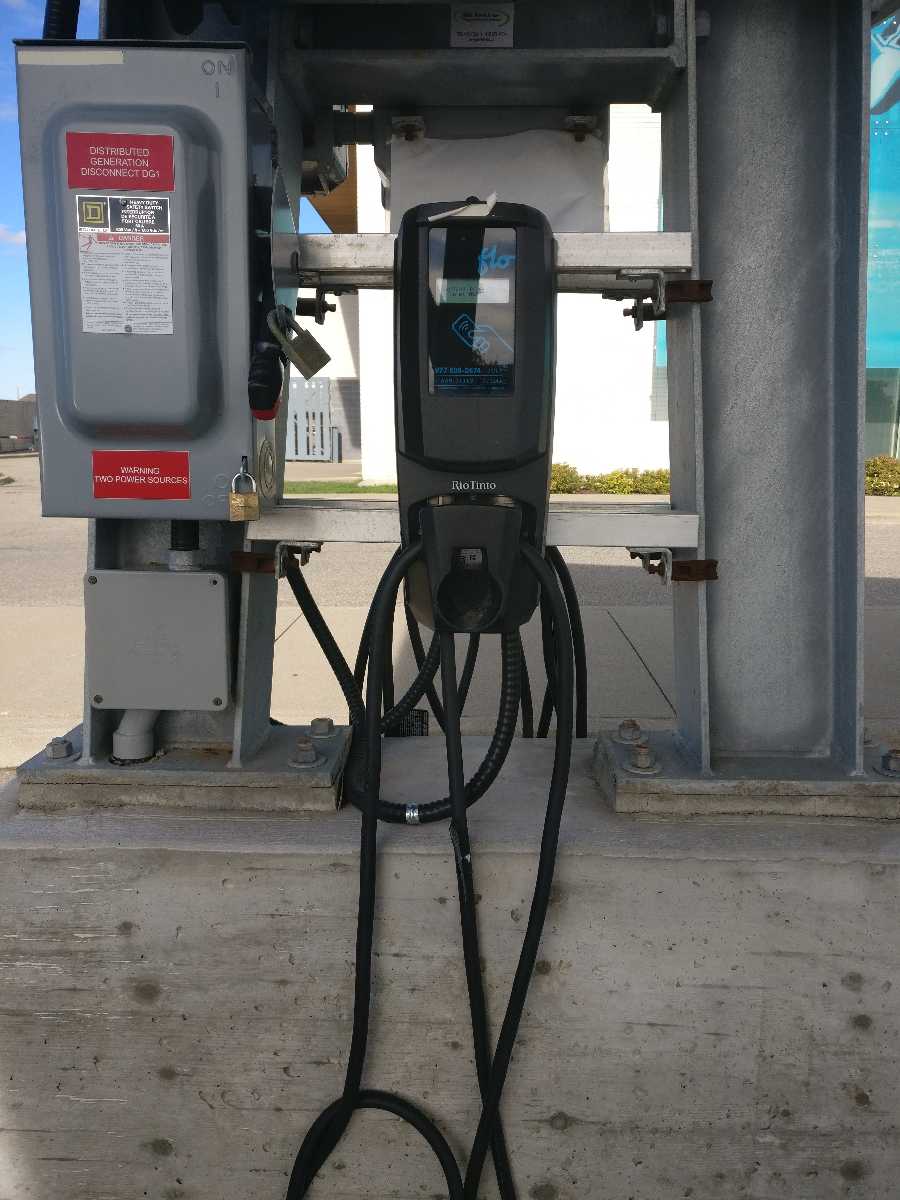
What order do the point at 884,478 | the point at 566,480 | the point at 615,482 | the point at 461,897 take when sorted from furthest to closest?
the point at 884,478 → the point at 615,482 → the point at 566,480 → the point at 461,897

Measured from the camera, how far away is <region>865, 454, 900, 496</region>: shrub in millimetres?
12336

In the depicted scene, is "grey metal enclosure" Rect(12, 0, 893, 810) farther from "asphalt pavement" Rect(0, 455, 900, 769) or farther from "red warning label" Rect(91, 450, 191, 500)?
"asphalt pavement" Rect(0, 455, 900, 769)

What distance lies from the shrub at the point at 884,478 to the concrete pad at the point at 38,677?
10.4 m

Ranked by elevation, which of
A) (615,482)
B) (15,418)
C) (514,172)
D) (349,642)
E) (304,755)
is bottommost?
(349,642)

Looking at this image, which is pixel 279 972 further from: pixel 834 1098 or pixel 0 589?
pixel 0 589

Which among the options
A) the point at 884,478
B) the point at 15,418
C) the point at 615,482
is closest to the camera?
the point at 615,482

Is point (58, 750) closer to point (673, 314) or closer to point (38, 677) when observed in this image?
point (673, 314)

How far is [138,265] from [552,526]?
2.58 feet

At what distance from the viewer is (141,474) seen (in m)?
1.57

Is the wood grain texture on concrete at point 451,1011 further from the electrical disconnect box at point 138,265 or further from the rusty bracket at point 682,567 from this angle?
the electrical disconnect box at point 138,265

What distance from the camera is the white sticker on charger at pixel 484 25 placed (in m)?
1.74

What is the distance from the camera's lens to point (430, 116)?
2006 mm

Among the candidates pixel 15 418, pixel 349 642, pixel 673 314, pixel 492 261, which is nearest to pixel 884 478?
pixel 349 642

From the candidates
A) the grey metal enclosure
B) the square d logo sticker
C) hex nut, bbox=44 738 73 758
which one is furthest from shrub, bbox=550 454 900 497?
the square d logo sticker
